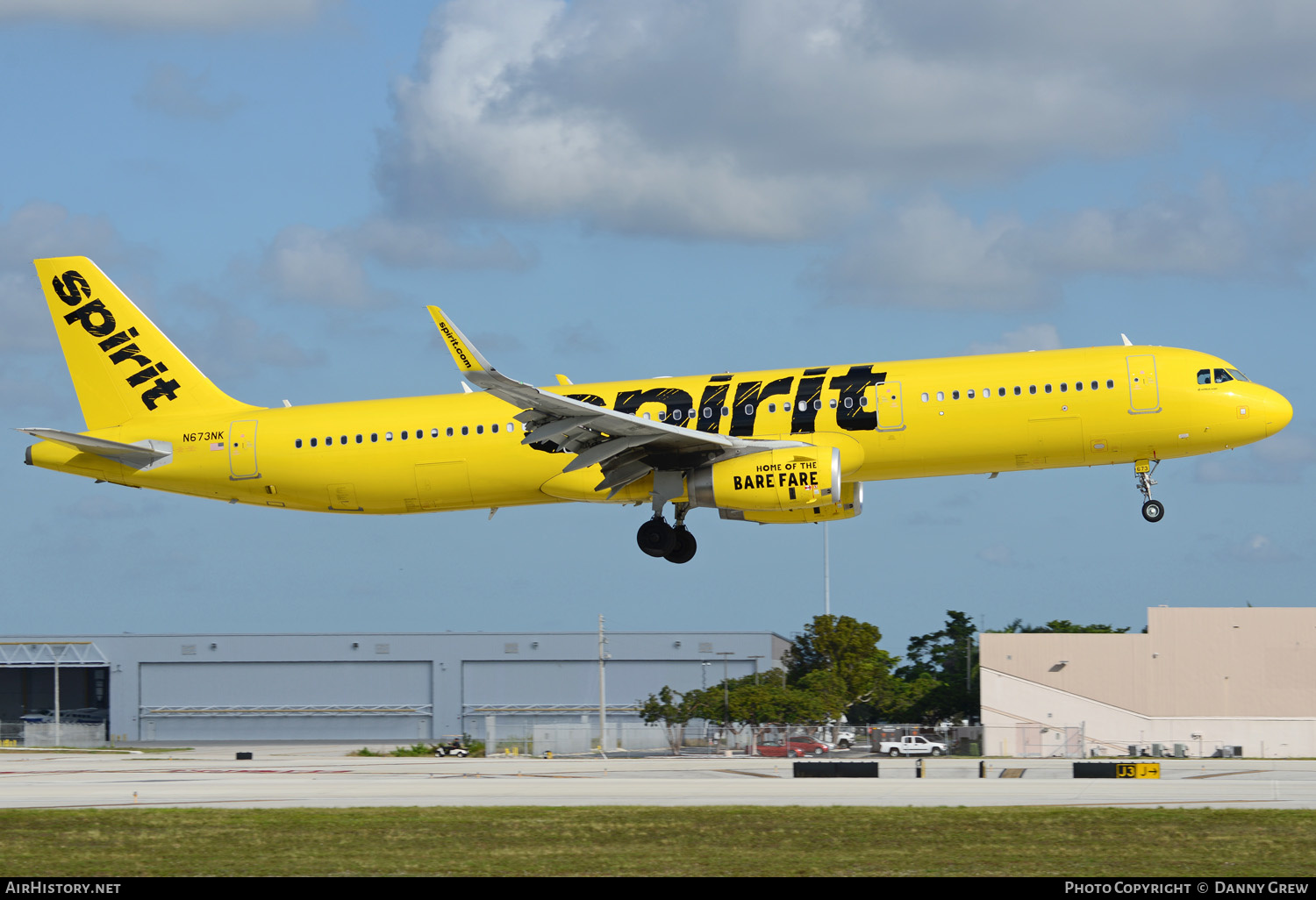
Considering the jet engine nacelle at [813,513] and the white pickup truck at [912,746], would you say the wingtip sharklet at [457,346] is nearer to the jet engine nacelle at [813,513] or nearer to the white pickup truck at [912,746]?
the jet engine nacelle at [813,513]

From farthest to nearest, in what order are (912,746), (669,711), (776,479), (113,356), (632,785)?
(669,711) < (912,746) < (113,356) < (632,785) < (776,479)

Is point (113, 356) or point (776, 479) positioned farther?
point (113, 356)

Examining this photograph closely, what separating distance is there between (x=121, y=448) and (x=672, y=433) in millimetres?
17780

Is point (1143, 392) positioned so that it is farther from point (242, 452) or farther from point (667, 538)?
point (242, 452)

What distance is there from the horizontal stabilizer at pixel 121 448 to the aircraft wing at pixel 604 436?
12.5m

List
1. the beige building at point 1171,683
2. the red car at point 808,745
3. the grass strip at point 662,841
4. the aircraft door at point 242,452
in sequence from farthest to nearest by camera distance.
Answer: the beige building at point 1171,683
the red car at point 808,745
the aircraft door at point 242,452
the grass strip at point 662,841

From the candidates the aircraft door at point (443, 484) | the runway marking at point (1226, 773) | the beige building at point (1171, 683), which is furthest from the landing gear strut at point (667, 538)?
the beige building at point (1171, 683)

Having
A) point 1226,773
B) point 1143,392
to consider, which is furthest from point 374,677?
point 1143,392

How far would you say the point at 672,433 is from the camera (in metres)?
40.2

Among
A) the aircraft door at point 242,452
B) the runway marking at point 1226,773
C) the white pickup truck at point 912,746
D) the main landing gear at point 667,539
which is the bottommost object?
the white pickup truck at point 912,746

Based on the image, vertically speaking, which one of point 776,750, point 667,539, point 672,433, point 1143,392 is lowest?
point 776,750

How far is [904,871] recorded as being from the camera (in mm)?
27828

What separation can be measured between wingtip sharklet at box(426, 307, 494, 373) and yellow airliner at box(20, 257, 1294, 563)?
0.19 ft

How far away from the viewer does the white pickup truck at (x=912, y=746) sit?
3100 inches
